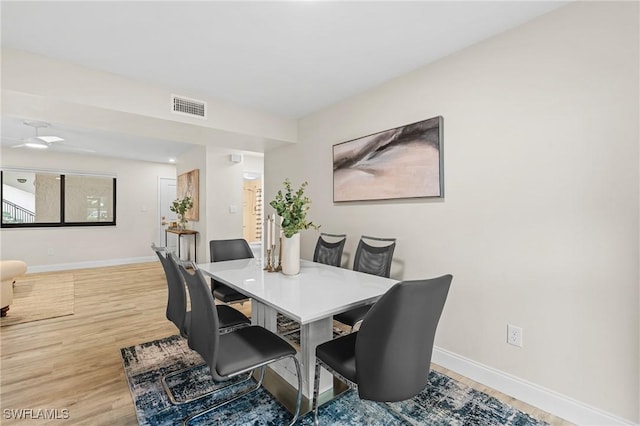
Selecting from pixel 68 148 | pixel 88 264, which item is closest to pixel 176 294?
pixel 68 148

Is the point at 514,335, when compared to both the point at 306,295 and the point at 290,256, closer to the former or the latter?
the point at 306,295

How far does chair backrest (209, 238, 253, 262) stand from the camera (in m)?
2.98

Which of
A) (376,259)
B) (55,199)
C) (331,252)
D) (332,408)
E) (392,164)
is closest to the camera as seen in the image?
(332,408)

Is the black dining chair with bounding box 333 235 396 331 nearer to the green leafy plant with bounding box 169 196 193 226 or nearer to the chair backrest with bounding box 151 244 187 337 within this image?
the chair backrest with bounding box 151 244 187 337

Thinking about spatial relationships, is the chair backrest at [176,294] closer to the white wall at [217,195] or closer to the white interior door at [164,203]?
the white wall at [217,195]

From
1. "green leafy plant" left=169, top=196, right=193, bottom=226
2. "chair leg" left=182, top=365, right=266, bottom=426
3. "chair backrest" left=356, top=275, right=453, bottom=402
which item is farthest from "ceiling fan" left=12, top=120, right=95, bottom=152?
"chair backrest" left=356, top=275, right=453, bottom=402

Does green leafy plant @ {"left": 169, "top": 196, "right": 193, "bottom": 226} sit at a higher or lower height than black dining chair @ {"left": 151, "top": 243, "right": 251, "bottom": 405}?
higher

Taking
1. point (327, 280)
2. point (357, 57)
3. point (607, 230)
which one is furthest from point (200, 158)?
point (607, 230)

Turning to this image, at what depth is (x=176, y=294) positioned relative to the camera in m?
1.92

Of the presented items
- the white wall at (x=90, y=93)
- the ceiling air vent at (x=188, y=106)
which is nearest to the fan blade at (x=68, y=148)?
the white wall at (x=90, y=93)

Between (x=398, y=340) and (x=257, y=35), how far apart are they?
83.7 inches

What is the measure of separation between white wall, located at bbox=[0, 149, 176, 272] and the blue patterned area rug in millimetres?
5479

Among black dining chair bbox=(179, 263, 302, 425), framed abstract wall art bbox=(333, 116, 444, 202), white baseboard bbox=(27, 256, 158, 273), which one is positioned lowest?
white baseboard bbox=(27, 256, 158, 273)

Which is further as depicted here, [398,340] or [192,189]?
[192,189]
